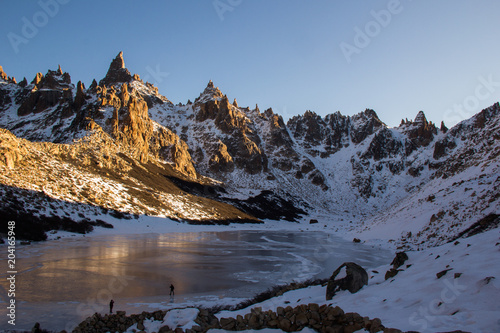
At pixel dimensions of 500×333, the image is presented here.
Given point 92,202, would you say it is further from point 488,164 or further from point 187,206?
point 488,164

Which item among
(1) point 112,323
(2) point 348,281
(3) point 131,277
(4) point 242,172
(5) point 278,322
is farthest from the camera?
(4) point 242,172

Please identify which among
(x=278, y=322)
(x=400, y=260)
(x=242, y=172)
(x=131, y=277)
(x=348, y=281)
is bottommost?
(x=131, y=277)

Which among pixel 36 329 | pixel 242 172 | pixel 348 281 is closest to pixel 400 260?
pixel 348 281

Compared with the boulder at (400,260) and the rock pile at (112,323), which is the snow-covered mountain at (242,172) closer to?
the boulder at (400,260)

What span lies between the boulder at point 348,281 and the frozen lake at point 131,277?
5740mm

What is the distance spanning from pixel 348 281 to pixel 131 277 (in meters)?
15.0

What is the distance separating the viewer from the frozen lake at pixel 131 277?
13336 millimetres

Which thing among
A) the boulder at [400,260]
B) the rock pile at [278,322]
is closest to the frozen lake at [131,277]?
the rock pile at [278,322]

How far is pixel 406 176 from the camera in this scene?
594 feet

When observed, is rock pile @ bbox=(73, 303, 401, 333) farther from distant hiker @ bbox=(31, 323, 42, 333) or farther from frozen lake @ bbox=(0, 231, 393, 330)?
frozen lake @ bbox=(0, 231, 393, 330)

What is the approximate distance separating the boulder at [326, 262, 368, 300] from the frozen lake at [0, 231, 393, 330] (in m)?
5.74

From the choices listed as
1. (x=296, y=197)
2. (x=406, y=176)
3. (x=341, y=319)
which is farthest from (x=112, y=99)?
(x=406, y=176)

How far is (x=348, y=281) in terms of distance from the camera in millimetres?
12117

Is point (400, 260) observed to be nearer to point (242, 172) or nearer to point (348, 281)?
point (348, 281)
